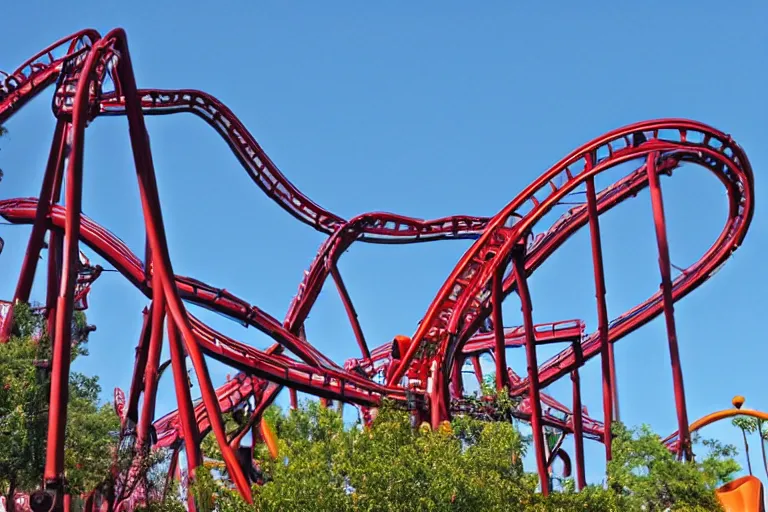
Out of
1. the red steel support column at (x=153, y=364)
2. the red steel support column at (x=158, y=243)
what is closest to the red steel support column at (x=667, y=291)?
the red steel support column at (x=158, y=243)

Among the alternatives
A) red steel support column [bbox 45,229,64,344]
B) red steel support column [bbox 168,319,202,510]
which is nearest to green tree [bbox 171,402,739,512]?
red steel support column [bbox 168,319,202,510]

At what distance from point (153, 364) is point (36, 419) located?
426 cm

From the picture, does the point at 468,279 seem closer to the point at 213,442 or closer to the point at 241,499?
the point at 213,442

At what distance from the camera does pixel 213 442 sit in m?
21.7

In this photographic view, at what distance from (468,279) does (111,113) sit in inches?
363

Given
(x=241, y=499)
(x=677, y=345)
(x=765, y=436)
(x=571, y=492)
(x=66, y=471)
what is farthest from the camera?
(x=765, y=436)

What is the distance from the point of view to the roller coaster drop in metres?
17.9

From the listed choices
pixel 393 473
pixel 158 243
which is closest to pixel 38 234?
pixel 158 243

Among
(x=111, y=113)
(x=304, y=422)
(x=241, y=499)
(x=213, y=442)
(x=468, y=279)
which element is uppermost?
(x=111, y=113)

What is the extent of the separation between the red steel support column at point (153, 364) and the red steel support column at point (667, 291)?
9174 millimetres

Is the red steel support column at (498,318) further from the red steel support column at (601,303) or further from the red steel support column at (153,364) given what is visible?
the red steel support column at (153,364)

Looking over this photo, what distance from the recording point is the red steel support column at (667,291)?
20.9 m

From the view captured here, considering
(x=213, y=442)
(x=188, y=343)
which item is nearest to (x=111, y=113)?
(x=213, y=442)

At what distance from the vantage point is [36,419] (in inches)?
602
